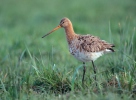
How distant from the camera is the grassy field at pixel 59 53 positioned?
571 centimetres

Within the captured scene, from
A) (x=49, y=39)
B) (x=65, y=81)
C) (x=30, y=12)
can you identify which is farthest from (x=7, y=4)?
(x=65, y=81)

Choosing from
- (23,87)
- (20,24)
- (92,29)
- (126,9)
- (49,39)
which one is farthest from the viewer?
(126,9)

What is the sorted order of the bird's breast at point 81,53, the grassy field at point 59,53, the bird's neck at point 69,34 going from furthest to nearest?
1. the bird's neck at point 69,34
2. the bird's breast at point 81,53
3. the grassy field at point 59,53

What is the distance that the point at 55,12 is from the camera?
14.8 m

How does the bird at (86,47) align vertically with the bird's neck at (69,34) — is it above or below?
below

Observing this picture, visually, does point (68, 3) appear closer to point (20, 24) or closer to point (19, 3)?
point (19, 3)

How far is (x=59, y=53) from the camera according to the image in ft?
30.7

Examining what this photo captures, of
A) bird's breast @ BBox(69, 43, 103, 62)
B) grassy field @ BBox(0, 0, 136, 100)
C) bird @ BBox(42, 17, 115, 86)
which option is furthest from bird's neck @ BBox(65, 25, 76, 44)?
grassy field @ BBox(0, 0, 136, 100)

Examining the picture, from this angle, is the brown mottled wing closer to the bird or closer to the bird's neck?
the bird

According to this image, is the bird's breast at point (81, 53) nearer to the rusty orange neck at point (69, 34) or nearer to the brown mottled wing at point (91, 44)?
the brown mottled wing at point (91, 44)

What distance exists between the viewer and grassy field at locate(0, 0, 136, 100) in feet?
18.7

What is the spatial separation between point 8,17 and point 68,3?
9.39 feet

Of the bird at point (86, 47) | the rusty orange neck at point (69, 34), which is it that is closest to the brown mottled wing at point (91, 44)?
the bird at point (86, 47)

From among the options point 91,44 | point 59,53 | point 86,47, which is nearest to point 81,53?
point 86,47
